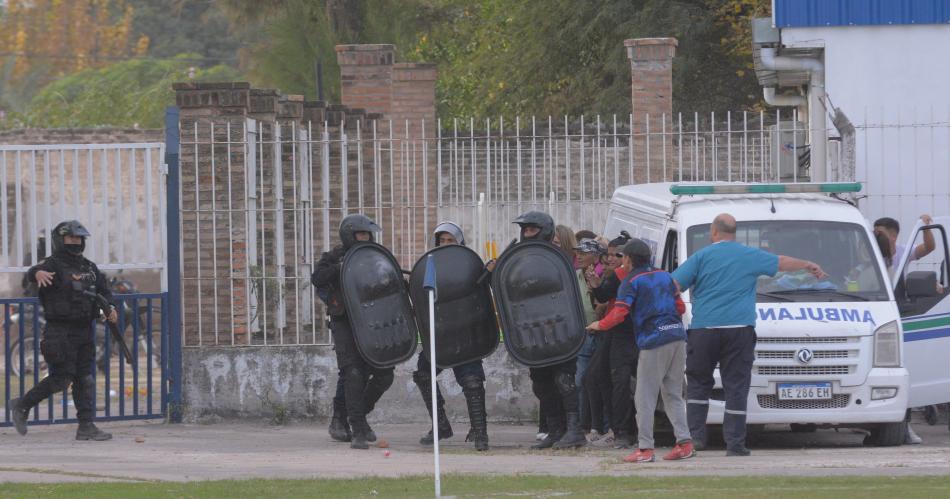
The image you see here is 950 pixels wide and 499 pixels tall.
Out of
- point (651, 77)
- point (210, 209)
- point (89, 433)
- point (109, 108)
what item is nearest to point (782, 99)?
point (651, 77)

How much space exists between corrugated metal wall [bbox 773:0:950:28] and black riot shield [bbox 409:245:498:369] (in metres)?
6.98

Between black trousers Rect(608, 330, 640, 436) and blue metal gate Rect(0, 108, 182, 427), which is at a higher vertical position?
blue metal gate Rect(0, 108, 182, 427)

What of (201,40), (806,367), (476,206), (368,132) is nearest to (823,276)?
(806,367)

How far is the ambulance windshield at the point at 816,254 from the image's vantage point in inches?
480

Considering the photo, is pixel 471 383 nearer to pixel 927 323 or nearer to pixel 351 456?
pixel 351 456

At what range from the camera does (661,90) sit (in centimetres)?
1828

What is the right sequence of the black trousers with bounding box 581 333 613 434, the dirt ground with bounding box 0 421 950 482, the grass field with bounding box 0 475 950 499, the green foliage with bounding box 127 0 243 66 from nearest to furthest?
the grass field with bounding box 0 475 950 499, the dirt ground with bounding box 0 421 950 482, the black trousers with bounding box 581 333 613 434, the green foliage with bounding box 127 0 243 66

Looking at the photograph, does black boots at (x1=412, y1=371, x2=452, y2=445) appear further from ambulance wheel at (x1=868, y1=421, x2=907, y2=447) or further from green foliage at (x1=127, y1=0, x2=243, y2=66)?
green foliage at (x1=127, y1=0, x2=243, y2=66)

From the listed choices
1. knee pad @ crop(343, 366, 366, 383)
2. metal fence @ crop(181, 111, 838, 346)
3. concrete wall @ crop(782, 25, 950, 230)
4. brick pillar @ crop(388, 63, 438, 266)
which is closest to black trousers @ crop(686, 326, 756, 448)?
knee pad @ crop(343, 366, 366, 383)

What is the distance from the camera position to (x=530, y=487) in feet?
32.1

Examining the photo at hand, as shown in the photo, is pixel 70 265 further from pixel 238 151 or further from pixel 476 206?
pixel 476 206

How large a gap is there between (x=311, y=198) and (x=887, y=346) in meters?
5.30

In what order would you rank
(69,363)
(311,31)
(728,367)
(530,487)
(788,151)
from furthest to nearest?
(311,31), (788,151), (69,363), (728,367), (530,487)

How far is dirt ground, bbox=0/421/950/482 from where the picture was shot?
10.6m
